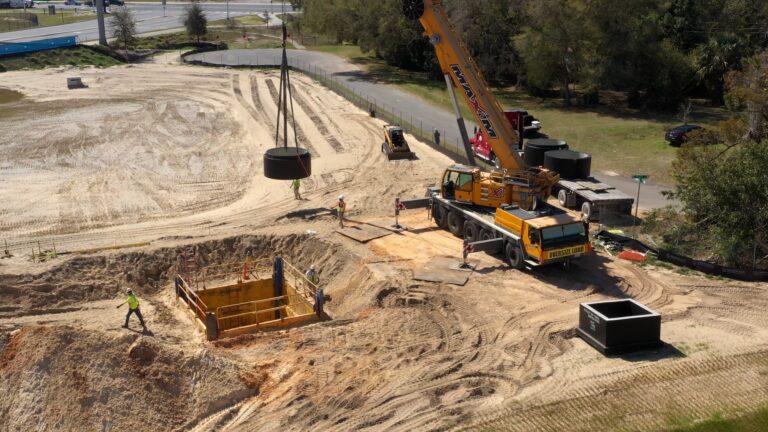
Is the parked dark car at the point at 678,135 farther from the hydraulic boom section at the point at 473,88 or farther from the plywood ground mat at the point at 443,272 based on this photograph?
the plywood ground mat at the point at 443,272

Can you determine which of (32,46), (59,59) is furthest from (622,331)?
(32,46)

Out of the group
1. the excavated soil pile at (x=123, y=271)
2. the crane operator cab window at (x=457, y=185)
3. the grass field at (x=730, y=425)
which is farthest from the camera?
the crane operator cab window at (x=457, y=185)

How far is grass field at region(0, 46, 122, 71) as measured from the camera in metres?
71.4

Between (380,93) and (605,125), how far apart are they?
59.8 feet

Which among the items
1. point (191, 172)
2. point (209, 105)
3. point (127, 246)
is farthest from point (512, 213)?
point (209, 105)

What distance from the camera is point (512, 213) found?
24.8 meters

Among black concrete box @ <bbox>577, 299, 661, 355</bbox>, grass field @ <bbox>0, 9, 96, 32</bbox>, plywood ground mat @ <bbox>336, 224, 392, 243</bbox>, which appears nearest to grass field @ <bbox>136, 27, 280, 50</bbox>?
grass field @ <bbox>0, 9, 96, 32</bbox>

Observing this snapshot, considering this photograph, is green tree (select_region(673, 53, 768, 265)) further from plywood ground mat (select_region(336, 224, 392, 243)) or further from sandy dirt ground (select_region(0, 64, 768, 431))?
plywood ground mat (select_region(336, 224, 392, 243))

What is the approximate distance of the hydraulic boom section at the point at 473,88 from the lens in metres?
27.3

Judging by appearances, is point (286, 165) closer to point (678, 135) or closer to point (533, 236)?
point (533, 236)

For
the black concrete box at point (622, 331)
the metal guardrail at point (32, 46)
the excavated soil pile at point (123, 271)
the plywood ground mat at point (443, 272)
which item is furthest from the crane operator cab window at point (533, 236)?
the metal guardrail at point (32, 46)

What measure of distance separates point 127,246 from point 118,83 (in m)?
40.8

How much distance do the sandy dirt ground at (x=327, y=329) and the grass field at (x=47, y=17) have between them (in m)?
74.4

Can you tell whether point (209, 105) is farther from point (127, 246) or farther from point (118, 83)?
point (127, 246)
